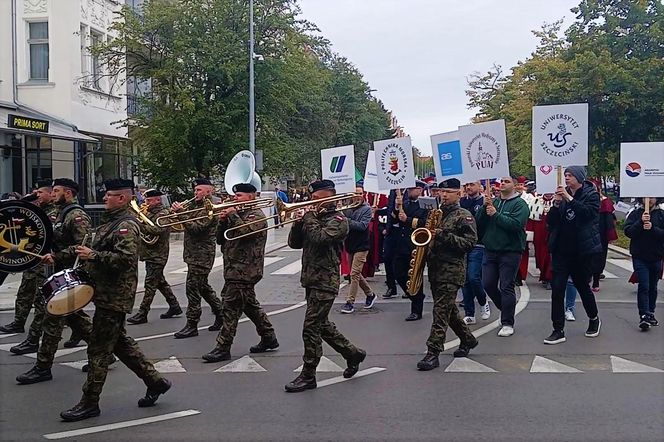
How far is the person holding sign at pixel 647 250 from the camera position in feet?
29.9

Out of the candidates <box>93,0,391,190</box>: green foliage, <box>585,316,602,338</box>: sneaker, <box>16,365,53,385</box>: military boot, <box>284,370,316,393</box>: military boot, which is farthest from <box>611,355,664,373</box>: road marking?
<box>93,0,391,190</box>: green foliage

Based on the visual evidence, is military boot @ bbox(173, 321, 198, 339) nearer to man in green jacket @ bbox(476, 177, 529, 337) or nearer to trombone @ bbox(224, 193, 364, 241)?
trombone @ bbox(224, 193, 364, 241)

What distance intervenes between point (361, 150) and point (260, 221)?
46.4 m

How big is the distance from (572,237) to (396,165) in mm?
2731

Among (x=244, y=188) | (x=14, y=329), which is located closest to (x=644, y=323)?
(x=244, y=188)

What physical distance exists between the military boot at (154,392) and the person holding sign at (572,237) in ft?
14.1

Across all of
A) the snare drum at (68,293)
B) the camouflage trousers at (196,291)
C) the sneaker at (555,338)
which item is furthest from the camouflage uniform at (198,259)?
the sneaker at (555,338)

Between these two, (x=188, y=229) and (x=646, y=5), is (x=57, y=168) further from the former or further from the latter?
(x=646, y=5)

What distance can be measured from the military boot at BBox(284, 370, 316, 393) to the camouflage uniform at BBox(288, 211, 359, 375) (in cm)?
3

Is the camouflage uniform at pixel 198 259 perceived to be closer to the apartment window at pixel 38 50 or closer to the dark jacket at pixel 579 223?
the dark jacket at pixel 579 223

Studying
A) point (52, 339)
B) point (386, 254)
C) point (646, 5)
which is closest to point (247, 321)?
point (386, 254)

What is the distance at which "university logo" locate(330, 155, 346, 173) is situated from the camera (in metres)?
10.0

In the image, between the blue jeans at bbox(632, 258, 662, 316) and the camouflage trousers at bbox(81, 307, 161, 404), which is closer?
the camouflage trousers at bbox(81, 307, 161, 404)

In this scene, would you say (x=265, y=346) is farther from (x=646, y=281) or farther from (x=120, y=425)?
(x=646, y=281)
